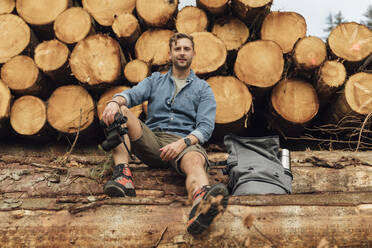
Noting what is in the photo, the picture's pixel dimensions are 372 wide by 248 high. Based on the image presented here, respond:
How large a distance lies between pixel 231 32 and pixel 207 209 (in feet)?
7.43

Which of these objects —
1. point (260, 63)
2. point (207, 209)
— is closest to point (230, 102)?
point (260, 63)

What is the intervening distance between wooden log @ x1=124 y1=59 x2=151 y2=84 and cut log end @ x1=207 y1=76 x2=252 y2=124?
67 cm

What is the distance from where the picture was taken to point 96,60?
2.99 m

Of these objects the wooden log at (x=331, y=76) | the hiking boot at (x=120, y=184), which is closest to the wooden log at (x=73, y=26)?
the hiking boot at (x=120, y=184)

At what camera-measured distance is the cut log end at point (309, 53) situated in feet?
9.44

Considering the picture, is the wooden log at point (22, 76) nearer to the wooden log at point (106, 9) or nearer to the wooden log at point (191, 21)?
the wooden log at point (106, 9)

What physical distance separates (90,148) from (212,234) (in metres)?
2.30

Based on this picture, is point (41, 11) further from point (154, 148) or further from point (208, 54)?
point (154, 148)

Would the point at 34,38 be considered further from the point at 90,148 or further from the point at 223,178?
the point at 223,178

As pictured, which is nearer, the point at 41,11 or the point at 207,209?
the point at 207,209

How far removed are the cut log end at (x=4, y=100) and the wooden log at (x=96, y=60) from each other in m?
0.72

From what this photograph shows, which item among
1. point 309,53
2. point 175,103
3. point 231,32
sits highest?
point 231,32

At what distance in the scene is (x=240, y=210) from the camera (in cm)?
154

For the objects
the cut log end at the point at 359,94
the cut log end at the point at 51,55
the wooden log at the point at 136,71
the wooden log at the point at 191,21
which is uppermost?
the wooden log at the point at 191,21
